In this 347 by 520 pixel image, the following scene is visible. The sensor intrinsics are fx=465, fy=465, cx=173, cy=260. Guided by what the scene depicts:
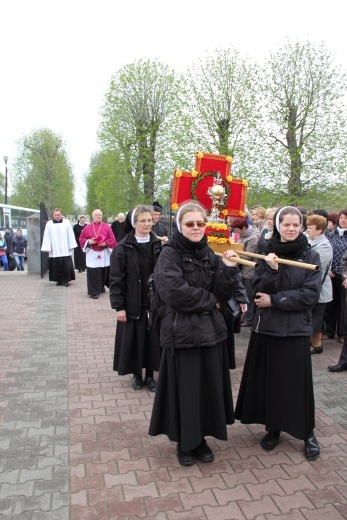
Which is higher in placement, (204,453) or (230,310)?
(230,310)

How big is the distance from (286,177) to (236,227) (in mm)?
12970

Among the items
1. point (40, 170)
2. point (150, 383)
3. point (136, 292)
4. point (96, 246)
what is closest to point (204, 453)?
point (150, 383)

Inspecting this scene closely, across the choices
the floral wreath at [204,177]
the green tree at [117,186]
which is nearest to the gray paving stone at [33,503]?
the floral wreath at [204,177]

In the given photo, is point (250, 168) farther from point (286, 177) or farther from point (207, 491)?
point (207, 491)

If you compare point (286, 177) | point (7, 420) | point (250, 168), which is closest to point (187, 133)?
point (250, 168)

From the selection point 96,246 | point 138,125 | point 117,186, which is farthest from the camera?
point 117,186

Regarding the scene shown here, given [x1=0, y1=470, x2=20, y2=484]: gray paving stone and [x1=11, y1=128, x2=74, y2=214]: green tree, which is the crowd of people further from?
[x1=11, y1=128, x2=74, y2=214]: green tree

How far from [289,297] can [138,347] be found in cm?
205

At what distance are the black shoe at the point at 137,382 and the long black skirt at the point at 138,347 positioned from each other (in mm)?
144

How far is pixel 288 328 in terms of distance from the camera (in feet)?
11.3

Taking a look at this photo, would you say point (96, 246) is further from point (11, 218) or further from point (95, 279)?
point (11, 218)

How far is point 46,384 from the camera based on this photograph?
5113 millimetres

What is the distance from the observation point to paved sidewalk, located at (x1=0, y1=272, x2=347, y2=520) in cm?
290

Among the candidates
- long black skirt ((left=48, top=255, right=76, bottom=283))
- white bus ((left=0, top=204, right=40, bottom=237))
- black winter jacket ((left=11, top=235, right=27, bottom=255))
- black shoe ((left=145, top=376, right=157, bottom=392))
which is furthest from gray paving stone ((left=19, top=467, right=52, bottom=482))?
white bus ((left=0, top=204, right=40, bottom=237))
